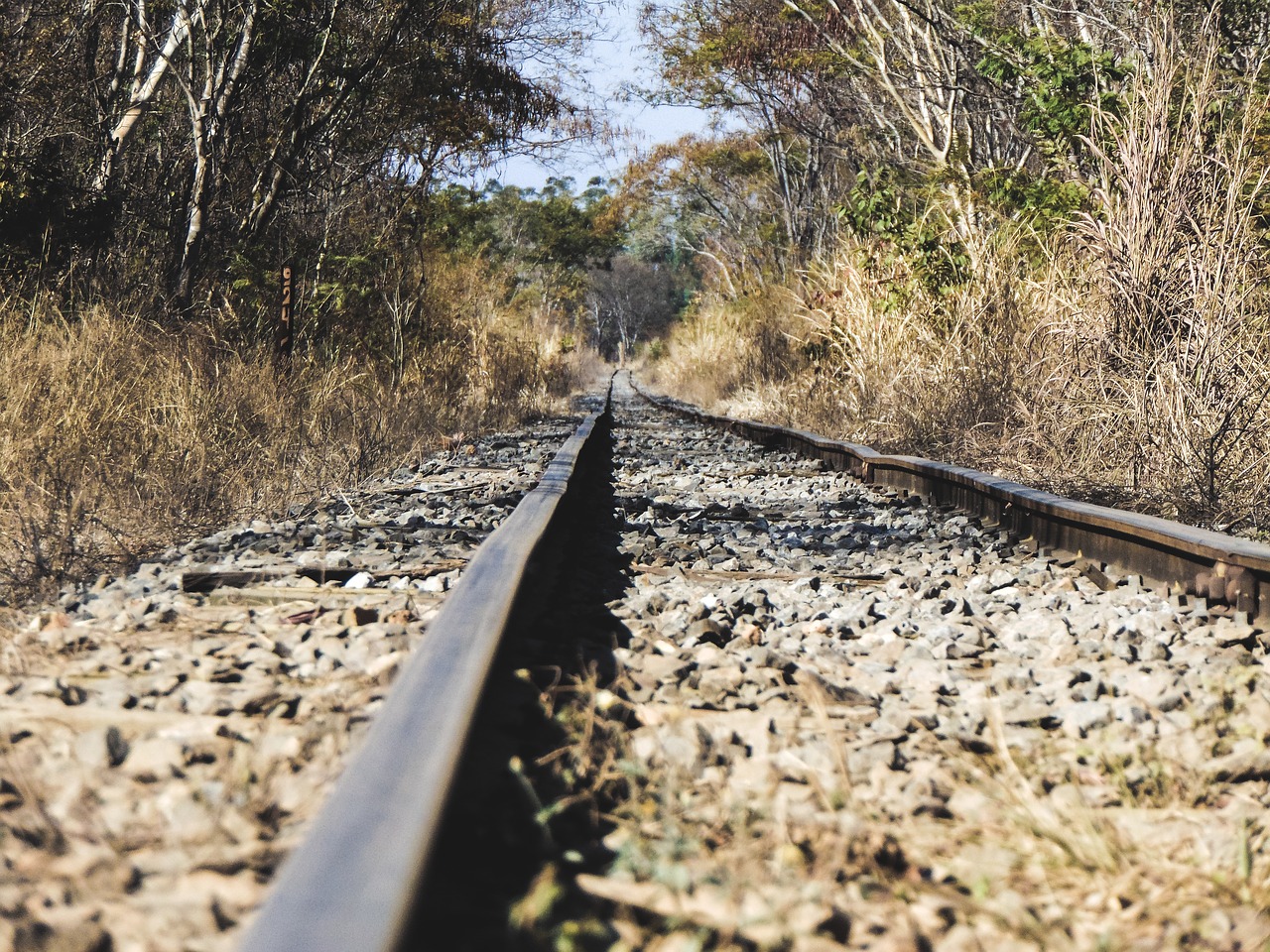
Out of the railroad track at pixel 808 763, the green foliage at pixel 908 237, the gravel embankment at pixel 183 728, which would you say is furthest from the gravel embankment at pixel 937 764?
the green foliage at pixel 908 237

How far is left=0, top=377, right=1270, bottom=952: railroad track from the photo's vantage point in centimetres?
144

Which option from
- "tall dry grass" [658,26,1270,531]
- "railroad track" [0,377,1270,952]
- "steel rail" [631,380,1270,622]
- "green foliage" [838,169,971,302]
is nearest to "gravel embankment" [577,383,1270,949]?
"railroad track" [0,377,1270,952]

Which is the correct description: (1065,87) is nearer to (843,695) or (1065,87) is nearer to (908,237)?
(908,237)

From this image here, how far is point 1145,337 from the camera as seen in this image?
18.3 ft

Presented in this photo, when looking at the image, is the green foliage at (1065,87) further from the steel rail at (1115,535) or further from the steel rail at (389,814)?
the steel rail at (389,814)

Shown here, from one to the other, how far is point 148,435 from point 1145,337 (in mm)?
4769

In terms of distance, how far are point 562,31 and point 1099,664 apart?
12.2m

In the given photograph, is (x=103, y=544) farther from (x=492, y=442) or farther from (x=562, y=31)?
(x=562, y=31)

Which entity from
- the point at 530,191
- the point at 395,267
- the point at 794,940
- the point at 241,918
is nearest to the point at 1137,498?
the point at 794,940

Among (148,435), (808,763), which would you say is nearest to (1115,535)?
(808,763)

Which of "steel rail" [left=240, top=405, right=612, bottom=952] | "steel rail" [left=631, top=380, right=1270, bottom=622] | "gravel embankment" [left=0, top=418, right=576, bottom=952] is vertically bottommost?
"gravel embankment" [left=0, top=418, right=576, bottom=952]

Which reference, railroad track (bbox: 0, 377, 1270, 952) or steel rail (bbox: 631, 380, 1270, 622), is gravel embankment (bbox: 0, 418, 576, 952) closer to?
railroad track (bbox: 0, 377, 1270, 952)

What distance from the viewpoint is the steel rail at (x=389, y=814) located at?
108cm

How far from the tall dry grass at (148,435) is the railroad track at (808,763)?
0.94 metres
